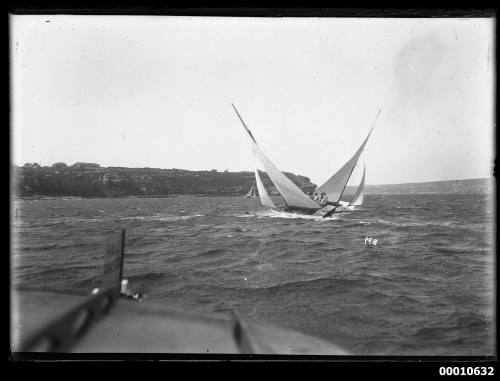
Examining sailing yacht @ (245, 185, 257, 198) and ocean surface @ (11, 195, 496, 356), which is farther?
sailing yacht @ (245, 185, 257, 198)

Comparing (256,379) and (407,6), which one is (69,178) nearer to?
(256,379)

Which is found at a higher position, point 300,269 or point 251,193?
point 251,193

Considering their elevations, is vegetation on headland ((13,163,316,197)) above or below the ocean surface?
above

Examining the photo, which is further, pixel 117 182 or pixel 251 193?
pixel 251 193

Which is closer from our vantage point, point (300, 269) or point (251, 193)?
point (300, 269)

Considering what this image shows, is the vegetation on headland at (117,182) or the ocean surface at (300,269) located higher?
the vegetation on headland at (117,182)

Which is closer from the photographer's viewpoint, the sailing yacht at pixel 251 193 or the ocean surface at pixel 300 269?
the ocean surface at pixel 300 269

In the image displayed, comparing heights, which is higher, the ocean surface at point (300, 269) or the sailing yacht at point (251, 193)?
the sailing yacht at point (251, 193)
